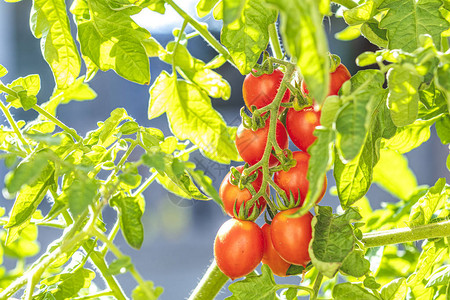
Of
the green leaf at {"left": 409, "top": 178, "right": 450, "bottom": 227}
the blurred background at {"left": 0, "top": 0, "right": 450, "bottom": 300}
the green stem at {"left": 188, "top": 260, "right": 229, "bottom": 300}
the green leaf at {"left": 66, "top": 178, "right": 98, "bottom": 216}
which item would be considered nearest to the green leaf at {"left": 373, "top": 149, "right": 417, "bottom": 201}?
the green leaf at {"left": 409, "top": 178, "right": 450, "bottom": 227}

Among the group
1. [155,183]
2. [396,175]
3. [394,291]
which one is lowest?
[155,183]

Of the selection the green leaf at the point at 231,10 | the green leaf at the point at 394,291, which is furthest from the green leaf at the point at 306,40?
the green leaf at the point at 394,291

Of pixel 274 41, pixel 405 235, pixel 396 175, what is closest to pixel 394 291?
pixel 405 235

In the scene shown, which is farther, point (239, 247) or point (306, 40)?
point (239, 247)

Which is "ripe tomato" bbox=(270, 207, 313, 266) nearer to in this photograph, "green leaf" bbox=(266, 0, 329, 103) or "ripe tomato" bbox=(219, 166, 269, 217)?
"ripe tomato" bbox=(219, 166, 269, 217)

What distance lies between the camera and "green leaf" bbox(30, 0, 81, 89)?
1.53 ft

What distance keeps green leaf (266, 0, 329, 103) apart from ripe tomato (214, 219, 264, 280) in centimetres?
26

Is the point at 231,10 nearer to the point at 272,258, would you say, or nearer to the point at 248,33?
the point at 248,33

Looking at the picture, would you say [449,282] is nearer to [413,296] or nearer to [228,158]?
[413,296]

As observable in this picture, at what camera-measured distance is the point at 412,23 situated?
1.39ft

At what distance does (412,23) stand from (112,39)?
24 centimetres

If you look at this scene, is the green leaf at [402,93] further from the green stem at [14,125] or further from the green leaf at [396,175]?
the green leaf at [396,175]

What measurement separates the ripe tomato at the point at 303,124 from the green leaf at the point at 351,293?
0.12 metres

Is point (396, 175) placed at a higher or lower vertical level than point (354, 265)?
lower
